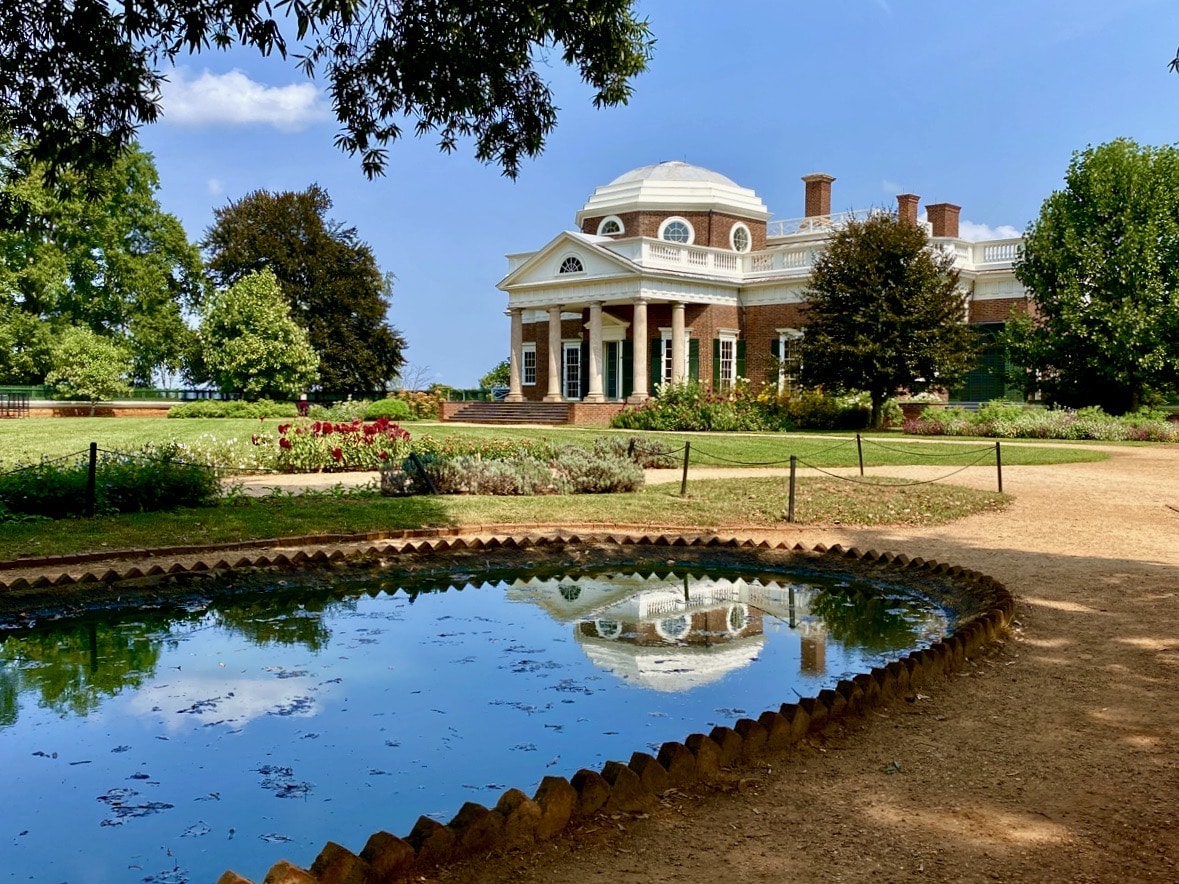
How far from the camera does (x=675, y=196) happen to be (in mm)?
43844

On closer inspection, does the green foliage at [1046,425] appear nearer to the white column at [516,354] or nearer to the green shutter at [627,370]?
the green shutter at [627,370]

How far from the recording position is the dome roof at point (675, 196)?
4359 centimetres

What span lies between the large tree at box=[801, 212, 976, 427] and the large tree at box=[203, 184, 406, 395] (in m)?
25.4

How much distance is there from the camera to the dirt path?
12.1 feet

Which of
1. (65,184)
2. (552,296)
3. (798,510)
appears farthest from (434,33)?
(552,296)

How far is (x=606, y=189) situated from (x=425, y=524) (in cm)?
3601

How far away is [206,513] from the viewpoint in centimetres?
1207

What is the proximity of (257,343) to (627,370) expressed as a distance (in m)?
16.7

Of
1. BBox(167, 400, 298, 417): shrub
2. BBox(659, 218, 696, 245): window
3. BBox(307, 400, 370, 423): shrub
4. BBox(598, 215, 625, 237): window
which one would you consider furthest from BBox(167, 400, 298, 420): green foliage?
BBox(659, 218, 696, 245): window

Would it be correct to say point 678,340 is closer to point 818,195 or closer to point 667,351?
point 667,351

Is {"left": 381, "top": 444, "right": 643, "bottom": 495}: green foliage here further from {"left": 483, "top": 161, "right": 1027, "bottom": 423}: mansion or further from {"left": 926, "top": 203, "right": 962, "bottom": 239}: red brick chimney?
{"left": 926, "top": 203, "right": 962, "bottom": 239}: red brick chimney

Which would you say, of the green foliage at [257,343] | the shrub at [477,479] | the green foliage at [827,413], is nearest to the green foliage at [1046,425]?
the green foliage at [827,413]

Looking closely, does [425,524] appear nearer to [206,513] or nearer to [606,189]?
[206,513]

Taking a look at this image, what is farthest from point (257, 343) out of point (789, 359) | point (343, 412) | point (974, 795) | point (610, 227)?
point (974, 795)
